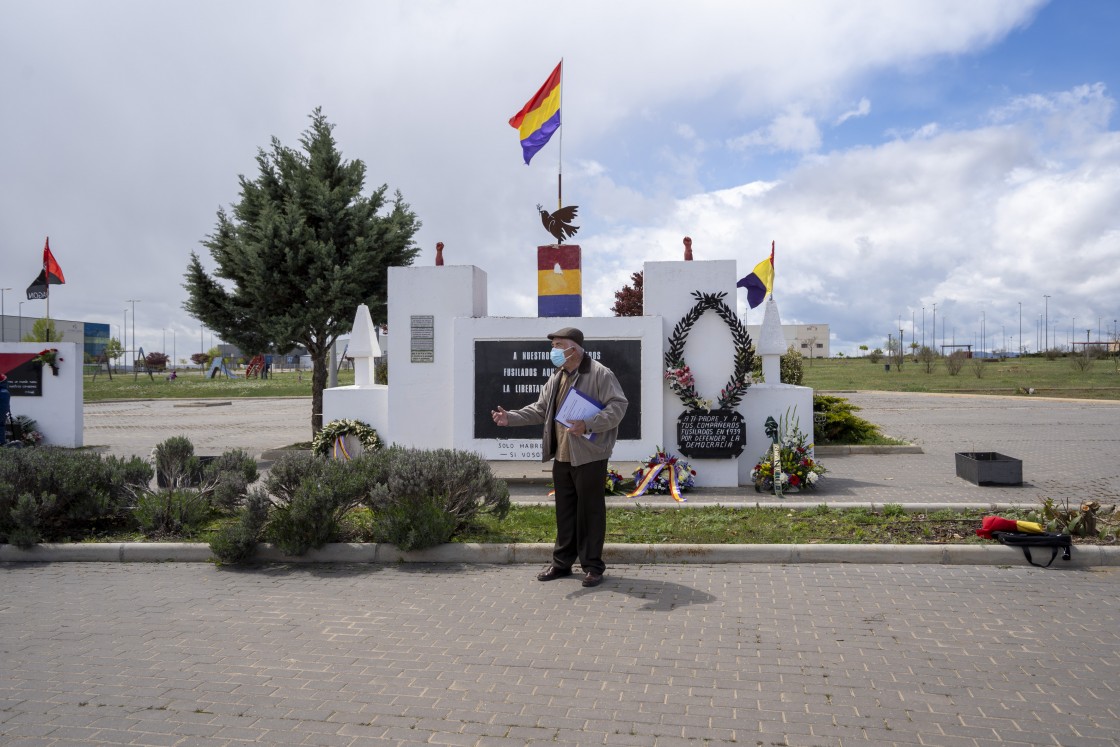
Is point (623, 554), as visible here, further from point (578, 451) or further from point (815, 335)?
point (815, 335)

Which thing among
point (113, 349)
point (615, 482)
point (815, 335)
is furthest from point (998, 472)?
point (815, 335)

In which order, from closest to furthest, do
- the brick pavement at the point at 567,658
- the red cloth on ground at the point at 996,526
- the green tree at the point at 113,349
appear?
the brick pavement at the point at 567,658 < the red cloth on ground at the point at 996,526 < the green tree at the point at 113,349

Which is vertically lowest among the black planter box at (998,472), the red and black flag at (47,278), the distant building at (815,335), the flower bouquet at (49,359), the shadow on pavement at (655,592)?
the shadow on pavement at (655,592)

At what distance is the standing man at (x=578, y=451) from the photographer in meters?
6.41

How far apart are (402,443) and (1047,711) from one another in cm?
916

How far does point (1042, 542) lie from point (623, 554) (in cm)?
358

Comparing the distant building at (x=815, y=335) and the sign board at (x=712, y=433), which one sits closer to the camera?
the sign board at (x=712, y=433)

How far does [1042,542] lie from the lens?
6781mm

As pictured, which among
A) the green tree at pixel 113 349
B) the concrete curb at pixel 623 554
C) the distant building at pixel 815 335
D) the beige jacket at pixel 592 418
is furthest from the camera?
the distant building at pixel 815 335

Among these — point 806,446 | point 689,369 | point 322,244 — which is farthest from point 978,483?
point 322,244

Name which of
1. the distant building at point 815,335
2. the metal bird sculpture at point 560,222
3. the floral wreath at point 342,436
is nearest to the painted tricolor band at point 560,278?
the metal bird sculpture at point 560,222

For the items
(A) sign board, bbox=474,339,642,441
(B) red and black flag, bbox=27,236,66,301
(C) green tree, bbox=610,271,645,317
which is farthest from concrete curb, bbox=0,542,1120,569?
(C) green tree, bbox=610,271,645,317

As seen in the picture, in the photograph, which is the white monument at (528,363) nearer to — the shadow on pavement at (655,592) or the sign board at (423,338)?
the sign board at (423,338)

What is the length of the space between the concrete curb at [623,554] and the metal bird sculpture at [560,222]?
563 centimetres
